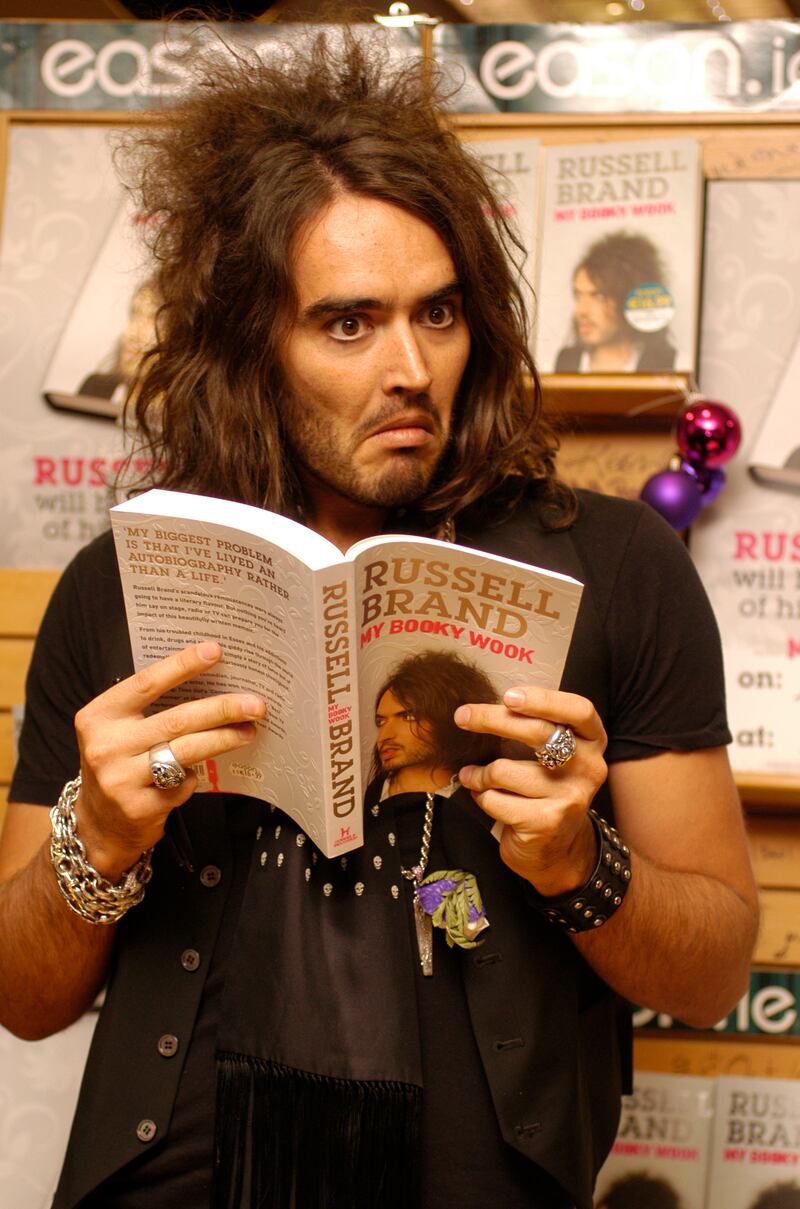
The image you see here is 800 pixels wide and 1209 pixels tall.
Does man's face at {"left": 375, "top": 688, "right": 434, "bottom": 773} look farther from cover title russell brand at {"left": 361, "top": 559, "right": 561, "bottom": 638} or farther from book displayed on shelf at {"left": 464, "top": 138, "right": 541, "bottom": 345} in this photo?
book displayed on shelf at {"left": 464, "top": 138, "right": 541, "bottom": 345}

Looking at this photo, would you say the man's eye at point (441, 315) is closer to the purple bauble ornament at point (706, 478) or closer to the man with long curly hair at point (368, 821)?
the man with long curly hair at point (368, 821)

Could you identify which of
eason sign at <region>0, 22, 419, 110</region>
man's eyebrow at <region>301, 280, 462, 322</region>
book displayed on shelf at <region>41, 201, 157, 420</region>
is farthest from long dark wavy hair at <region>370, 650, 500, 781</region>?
eason sign at <region>0, 22, 419, 110</region>

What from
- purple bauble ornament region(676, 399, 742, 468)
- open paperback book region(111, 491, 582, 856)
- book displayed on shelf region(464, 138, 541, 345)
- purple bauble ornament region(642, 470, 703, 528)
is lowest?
open paperback book region(111, 491, 582, 856)

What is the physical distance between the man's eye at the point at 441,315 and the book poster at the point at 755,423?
2.06 ft

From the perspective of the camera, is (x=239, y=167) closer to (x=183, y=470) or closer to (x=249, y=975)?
(x=183, y=470)

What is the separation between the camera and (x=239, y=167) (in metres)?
1.24

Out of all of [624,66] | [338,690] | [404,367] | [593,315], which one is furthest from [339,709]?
[624,66]

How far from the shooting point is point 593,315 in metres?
1.63

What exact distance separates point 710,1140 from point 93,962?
3.45 ft

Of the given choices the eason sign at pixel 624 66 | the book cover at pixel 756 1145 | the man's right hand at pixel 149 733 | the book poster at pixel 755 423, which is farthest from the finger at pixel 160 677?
the book cover at pixel 756 1145

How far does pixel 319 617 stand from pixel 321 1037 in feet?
1.26

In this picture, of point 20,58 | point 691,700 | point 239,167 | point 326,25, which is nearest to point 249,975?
point 691,700

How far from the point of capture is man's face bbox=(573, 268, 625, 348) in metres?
1.62

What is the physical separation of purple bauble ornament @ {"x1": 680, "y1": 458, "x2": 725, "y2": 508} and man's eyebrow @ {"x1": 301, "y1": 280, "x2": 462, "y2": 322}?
0.57 meters
